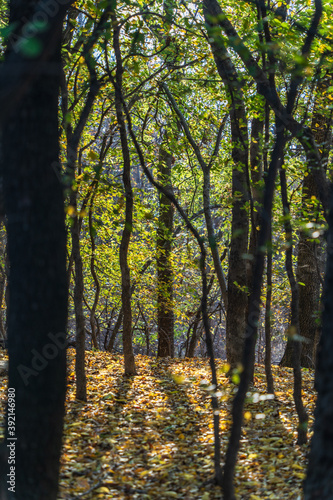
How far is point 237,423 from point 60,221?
1.54 metres

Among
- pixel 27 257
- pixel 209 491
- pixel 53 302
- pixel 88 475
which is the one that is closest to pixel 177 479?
pixel 209 491

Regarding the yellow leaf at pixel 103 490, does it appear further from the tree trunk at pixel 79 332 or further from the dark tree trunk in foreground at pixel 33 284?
the tree trunk at pixel 79 332

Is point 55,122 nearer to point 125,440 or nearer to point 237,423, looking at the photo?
point 237,423

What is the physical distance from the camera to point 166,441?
5.25 meters

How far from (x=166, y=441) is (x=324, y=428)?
3639 mm

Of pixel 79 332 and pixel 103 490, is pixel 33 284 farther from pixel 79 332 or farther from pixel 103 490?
pixel 79 332

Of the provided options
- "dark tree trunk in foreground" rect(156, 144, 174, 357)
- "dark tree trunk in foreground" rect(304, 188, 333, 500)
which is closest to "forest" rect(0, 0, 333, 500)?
"dark tree trunk in foreground" rect(304, 188, 333, 500)

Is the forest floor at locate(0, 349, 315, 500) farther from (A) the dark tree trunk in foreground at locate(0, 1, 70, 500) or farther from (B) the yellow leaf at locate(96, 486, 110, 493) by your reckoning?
(A) the dark tree trunk in foreground at locate(0, 1, 70, 500)

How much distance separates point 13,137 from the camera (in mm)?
2758

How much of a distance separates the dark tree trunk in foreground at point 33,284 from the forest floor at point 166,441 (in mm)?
320

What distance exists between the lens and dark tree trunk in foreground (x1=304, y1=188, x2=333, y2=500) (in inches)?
74.8

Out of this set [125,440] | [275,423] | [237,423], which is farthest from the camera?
[275,423]

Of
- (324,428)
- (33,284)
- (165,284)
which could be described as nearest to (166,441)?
(33,284)

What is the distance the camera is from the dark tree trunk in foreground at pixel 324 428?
190 centimetres
